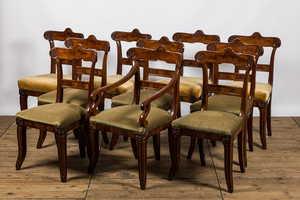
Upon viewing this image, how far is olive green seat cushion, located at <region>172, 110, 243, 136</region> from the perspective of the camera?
2.51m

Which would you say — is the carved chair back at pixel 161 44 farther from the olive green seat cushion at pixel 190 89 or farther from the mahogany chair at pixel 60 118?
the mahogany chair at pixel 60 118

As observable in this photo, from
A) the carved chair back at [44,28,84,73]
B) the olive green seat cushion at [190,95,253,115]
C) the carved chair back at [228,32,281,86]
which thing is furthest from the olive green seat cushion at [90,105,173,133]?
the carved chair back at [44,28,84,73]

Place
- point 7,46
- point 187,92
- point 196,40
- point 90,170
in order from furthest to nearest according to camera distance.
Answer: point 7,46
point 196,40
point 187,92
point 90,170

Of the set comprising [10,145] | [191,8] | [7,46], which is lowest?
[10,145]

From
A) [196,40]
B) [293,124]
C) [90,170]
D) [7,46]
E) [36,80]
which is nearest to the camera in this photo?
[90,170]

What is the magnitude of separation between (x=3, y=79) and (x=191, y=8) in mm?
2558

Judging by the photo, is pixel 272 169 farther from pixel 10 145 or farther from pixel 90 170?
pixel 10 145

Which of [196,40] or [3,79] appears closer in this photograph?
[196,40]

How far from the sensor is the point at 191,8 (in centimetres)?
448

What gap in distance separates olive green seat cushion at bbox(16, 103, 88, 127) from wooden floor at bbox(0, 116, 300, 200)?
0.48m

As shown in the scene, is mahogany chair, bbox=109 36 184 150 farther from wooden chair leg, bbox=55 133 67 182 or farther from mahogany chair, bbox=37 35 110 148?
wooden chair leg, bbox=55 133 67 182

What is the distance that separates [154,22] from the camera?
4551 mm

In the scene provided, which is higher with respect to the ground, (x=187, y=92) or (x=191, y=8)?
(x=191, y=8)

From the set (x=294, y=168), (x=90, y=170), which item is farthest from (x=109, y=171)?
(x=294, y=168)
